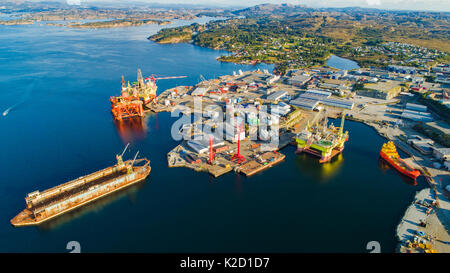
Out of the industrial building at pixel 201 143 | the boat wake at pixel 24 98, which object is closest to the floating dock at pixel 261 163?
the industrial building at pixel 201 143

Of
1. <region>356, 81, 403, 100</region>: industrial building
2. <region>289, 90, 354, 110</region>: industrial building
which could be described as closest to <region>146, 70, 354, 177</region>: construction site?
<region>289, 90, 354, 110</region>: industrial building

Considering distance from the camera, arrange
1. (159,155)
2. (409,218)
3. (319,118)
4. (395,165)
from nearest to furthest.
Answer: (409,218) < (395,165) < (159,155) < (319,118)

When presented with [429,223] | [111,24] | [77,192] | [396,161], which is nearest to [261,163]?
[396,161]

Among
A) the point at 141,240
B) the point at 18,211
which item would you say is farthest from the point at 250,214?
the point at 18,211

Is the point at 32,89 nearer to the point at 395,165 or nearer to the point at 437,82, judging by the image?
the point at 395,165

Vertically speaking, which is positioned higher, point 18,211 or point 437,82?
point 437,82

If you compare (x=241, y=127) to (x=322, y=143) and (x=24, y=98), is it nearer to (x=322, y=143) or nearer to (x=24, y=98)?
(x=322, y=143)
